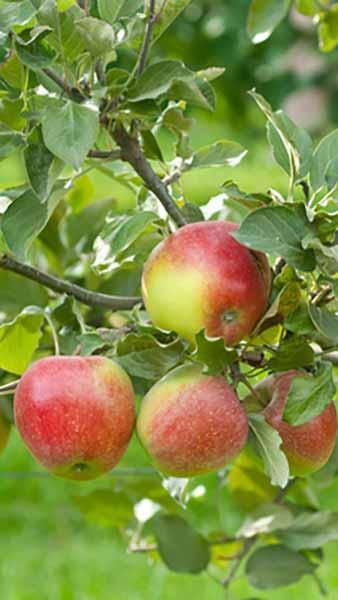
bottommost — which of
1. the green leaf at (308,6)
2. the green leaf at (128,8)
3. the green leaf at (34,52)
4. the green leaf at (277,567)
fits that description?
the green leaf at (277,567)

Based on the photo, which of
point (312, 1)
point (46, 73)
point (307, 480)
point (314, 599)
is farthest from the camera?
point (314, 599)

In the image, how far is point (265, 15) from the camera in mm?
1506

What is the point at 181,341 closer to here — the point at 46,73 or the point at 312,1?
the point at 46,73

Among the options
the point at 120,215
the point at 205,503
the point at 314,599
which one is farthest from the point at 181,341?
the point at 205,503

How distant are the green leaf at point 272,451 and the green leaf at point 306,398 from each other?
2cm

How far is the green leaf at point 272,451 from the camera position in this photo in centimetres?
91

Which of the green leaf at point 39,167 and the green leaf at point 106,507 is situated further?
the green leaf at point 106,507

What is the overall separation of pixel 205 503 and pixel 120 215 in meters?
2.03

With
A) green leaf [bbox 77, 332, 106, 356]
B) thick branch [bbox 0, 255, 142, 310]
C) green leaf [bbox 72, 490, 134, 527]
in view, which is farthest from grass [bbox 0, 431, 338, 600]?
green leaf [bbox 77, 332, 106, 356]

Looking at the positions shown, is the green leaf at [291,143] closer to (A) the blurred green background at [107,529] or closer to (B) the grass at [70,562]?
(A) the blurred green background at [107,529]

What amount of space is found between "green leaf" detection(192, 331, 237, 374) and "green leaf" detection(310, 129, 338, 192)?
0.16 m

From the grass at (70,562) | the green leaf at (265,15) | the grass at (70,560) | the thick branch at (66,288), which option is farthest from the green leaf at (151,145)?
the grass at (70,562)

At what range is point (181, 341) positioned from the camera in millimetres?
958

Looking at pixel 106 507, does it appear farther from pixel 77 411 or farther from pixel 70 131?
pixel 70 131
